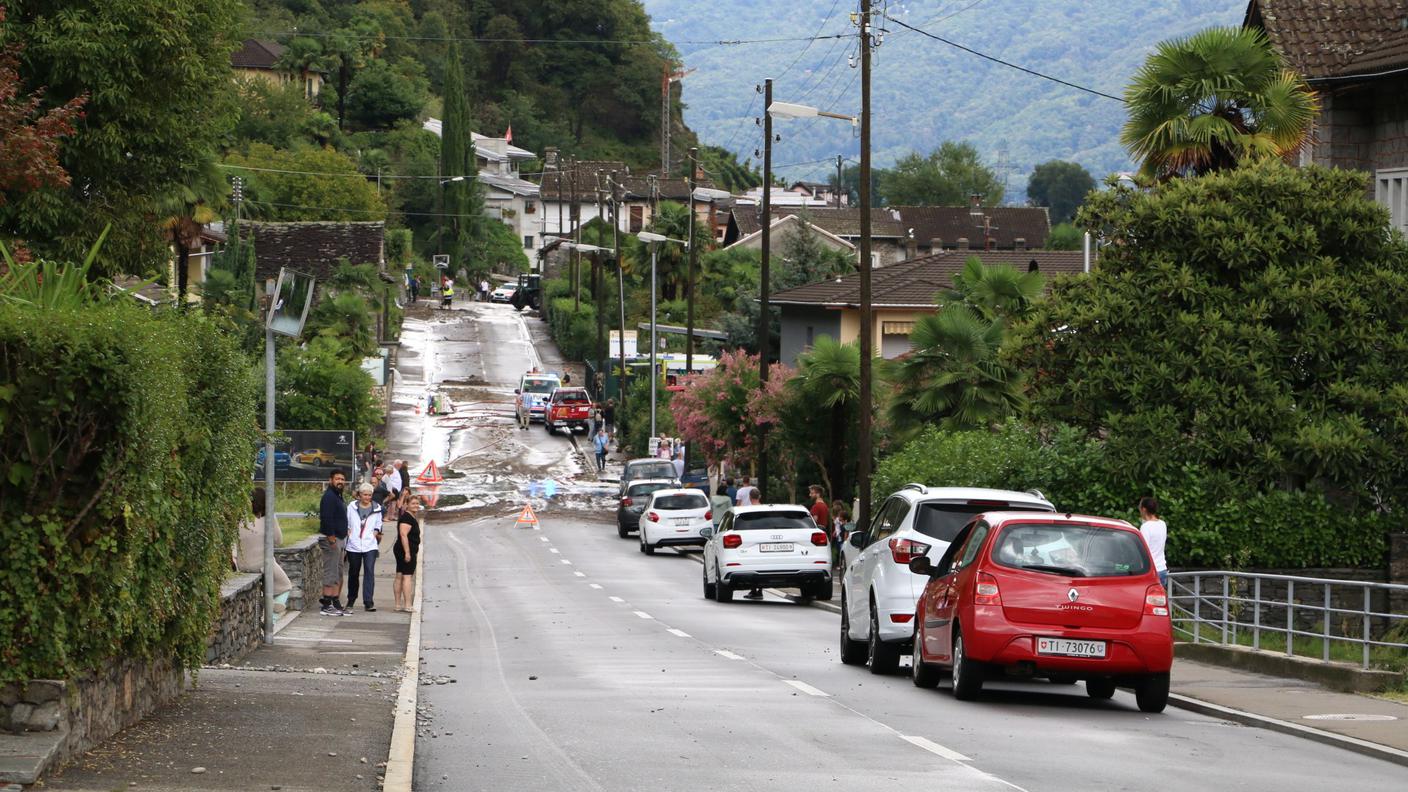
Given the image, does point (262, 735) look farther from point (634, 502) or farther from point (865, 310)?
point (634, 502)

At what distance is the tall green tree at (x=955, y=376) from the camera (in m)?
34.7

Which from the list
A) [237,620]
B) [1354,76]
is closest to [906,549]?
[237,620]

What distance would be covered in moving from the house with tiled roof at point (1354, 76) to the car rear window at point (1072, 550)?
54.8 ft

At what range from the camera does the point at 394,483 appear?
148 feet

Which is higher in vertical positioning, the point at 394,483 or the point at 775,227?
the point at 775,227

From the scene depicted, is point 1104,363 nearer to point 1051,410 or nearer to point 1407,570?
point 1051,410

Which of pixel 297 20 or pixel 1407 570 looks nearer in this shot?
pixel 1407 570

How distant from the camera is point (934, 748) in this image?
40.0 ft

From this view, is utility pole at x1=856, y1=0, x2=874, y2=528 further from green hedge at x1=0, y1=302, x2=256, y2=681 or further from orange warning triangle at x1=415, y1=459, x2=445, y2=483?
orange warning triangle at x1=415, y1=459, x2=445, y2=483

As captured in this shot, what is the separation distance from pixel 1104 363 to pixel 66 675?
19.5 m

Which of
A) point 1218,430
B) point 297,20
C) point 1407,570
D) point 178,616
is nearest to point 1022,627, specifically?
point 178,616

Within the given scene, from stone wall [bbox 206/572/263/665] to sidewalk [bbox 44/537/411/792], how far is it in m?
0.20

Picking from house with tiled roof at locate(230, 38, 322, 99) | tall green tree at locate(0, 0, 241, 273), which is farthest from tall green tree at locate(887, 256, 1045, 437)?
house with tiled roof at locate(230, 38, 322, 99)

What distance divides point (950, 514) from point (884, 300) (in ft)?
125
